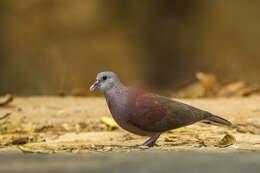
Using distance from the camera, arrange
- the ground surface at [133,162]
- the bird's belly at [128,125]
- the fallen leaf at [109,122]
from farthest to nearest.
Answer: the fallen leaf at [109,122], the bird's belly at [128,125], the ground surface at [133,162]

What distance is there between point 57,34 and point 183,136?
16.3 feet

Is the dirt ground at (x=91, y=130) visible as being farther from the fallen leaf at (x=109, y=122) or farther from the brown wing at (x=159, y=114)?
the brown wing at (x=159, y=114)

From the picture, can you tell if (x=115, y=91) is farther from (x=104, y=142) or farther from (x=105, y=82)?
(x=104, y=142)

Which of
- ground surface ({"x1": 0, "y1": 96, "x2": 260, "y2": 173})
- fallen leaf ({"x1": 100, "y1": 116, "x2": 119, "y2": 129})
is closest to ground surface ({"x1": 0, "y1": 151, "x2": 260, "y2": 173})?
ground surface ({"x1": 0, "y1": 96, "x2": 260, "y2": 173})

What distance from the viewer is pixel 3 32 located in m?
7.94

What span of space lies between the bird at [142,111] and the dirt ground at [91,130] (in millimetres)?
135

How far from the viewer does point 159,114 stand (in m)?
2.85

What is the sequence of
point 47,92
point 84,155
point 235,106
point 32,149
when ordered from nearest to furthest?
point 84,155 → point 32,149 → point 235,106 → point 47,92

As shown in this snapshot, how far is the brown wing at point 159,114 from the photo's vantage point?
2.80 metres

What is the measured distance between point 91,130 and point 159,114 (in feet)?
4.55

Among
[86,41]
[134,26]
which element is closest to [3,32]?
[86,41]

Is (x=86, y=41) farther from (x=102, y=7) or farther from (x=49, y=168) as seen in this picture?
(x=49, y=168)

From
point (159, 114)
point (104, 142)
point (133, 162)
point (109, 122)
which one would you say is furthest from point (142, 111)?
point (109, 122)

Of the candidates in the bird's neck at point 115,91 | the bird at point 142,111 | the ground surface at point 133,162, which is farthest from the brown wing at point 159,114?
the ground surface at point 133,162
